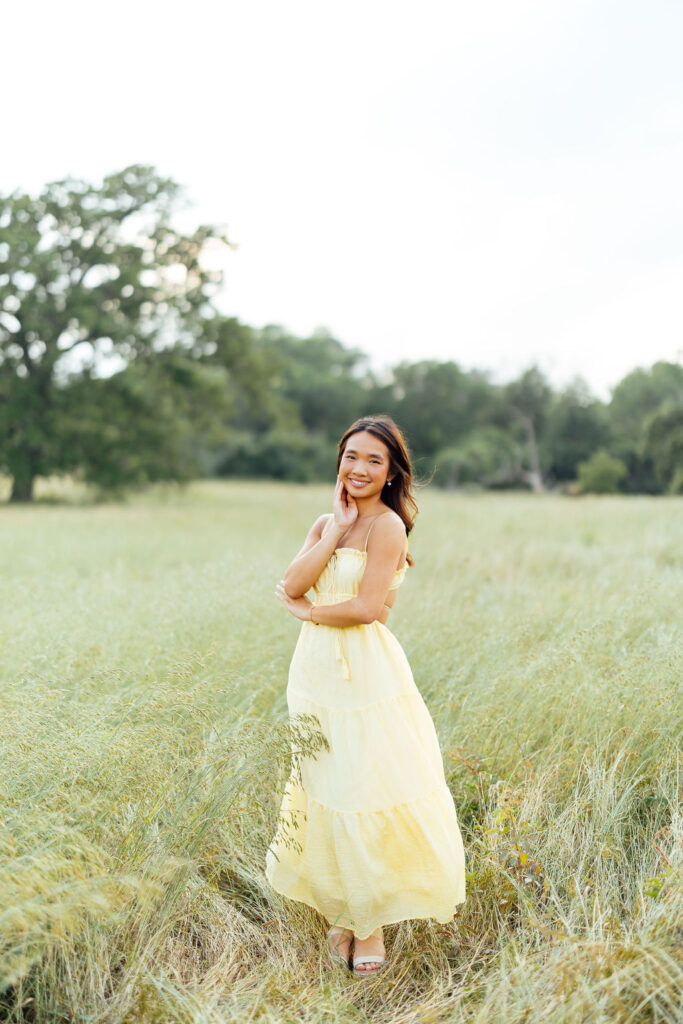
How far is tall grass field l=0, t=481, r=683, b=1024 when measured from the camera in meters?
2.09

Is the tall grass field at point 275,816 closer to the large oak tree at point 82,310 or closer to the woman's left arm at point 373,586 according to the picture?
the woman's left arm at point 373,586

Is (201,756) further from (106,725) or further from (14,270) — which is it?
(14,270)

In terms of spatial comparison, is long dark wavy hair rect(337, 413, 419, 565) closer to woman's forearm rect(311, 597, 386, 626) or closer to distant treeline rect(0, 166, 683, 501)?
woman's forearm rect(311, 597, 386, 626)

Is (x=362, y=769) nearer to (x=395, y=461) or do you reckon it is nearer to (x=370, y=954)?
(x=370, y=954)

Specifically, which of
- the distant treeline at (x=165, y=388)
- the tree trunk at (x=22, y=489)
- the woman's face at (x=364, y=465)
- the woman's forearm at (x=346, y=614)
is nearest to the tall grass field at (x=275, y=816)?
the woman's forearm at (x=346, y=614)

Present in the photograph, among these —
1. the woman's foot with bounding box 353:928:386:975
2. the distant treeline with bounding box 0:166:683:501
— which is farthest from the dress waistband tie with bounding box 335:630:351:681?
the distant treeline with bounding box 0:166:683:501

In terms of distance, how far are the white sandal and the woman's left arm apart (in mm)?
1058

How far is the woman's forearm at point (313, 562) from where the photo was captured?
2680 millimetres

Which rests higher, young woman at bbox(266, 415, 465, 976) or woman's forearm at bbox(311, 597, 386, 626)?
woman's forearm at bbox(311, 597, 386, 626)

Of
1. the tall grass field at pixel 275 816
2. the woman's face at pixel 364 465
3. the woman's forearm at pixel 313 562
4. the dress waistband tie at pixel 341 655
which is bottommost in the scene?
the tall grass field at pixel 275 816

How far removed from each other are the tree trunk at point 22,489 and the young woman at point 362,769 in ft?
64.4

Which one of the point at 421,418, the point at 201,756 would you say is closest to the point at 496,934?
the point at 201,756

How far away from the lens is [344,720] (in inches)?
101

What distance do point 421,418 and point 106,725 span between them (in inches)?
644
